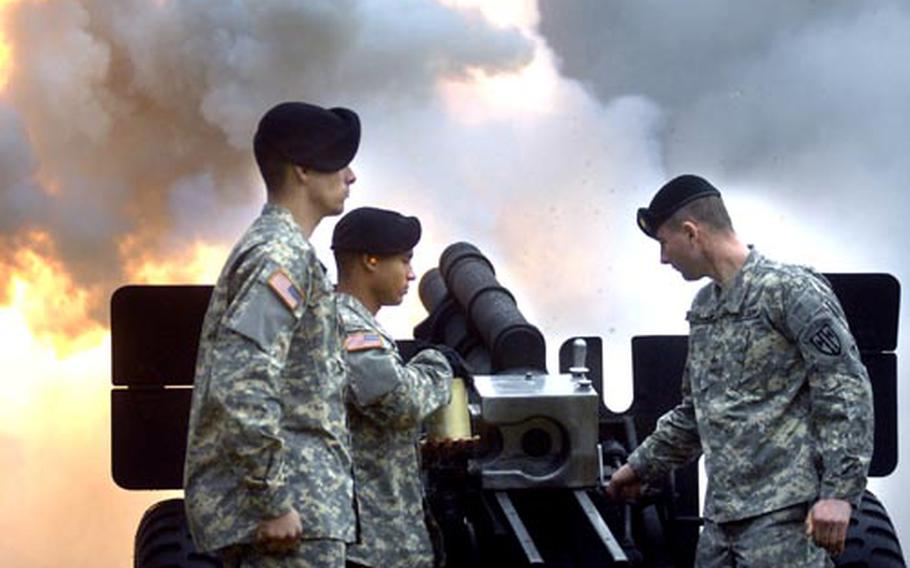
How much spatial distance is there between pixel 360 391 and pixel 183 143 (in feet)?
22.5

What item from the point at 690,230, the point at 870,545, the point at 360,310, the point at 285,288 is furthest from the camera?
the point at 870,545

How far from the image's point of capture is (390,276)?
662 cm

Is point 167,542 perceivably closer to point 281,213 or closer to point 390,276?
point 390,276

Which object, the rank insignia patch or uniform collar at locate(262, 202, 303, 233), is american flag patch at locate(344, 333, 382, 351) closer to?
uniform collar at locate(262, 202, 303, 233)

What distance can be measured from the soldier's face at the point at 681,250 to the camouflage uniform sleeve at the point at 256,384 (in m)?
1.83

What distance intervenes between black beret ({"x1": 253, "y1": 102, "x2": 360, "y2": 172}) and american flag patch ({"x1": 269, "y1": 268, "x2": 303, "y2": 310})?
0.44 metres

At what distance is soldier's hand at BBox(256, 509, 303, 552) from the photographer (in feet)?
17.5

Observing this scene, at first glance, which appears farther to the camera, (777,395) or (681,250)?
(681,250)

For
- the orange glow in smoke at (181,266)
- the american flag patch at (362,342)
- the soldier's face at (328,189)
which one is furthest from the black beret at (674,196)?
the orange glow in smoke at (181,266)

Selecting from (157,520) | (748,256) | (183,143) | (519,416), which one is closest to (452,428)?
(519,416)

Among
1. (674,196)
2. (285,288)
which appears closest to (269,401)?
(285,288)

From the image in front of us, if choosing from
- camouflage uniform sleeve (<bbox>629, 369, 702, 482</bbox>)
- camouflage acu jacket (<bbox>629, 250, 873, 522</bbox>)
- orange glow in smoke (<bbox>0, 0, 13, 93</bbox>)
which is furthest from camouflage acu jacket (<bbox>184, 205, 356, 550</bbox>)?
orange glow in smoke (<bbox>0, 0, 13, 93</bbox>)

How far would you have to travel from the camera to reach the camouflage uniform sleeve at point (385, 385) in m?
6.29

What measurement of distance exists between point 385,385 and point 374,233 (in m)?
0.56
